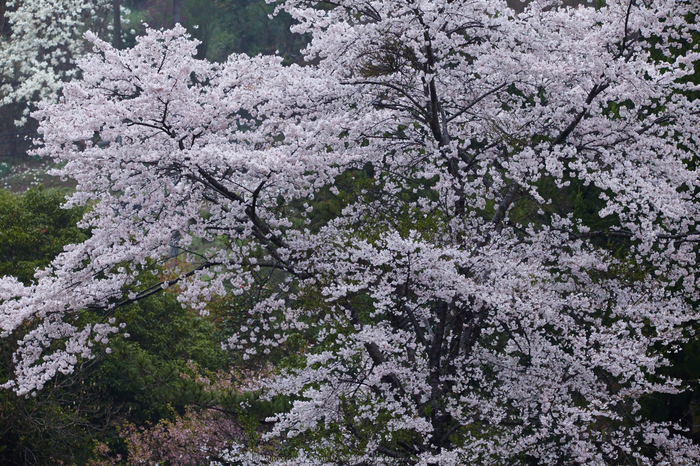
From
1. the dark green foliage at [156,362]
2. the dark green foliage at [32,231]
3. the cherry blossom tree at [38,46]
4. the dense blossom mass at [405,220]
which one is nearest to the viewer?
the dense blossom mass at [405,220]

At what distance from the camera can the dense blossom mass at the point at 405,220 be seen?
551 cm

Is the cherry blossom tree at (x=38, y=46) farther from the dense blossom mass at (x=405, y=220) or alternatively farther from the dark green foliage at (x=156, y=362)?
the dense blossom mass at (x=405, y=220)

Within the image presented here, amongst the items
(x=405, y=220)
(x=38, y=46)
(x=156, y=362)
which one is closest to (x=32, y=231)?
(x=156, y=362)

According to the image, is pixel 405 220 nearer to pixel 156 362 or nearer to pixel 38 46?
pixel 156 362

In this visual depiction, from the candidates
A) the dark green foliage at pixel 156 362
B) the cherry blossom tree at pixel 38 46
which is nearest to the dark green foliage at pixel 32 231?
the dark green foliage at pixel 156 362

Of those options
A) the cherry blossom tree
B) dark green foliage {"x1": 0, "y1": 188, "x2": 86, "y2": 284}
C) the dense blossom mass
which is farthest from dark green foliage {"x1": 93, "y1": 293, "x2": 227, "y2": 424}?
the cherry blossom tree

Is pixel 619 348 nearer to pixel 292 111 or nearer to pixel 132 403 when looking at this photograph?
pixel 292 111

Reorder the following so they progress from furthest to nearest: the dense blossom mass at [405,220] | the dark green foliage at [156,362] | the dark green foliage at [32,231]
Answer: the dark green foliage at [32,231]
the dark green foliage at [156,362]
the dense blossom mass at [405,220]

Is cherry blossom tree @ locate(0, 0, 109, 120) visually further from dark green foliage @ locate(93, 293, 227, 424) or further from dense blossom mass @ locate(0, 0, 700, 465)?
dense blossom mass @ locate(0, 0, 700, 465)

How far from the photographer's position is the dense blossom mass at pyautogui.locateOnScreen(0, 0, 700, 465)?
18.1ft

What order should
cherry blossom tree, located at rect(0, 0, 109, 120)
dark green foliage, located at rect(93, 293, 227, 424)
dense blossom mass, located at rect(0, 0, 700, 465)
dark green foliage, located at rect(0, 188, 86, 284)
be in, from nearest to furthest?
1. dense blossom mass, located at rect(0, 0, 700, 465)
2. dark green foliage, located at rect(93, 293, 227, 424)
3. dark green foliage, located at rect(0, 188, 86, 284)
4. cherry blossom tree, located at rect(0, 0, 109, 120)

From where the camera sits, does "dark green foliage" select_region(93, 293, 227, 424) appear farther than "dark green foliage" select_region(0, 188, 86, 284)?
No

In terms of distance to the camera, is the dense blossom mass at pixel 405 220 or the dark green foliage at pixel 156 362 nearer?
the dense blossom mass at pixel 405 220

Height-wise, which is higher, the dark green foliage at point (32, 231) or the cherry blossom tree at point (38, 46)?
the cherry blossom tree at point (38, 46)
